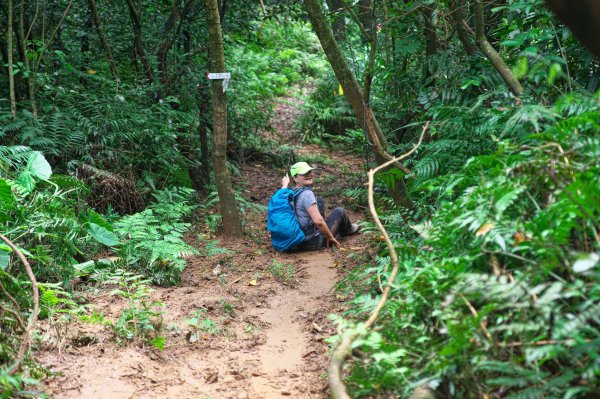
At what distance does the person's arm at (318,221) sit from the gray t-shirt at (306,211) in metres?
0.06

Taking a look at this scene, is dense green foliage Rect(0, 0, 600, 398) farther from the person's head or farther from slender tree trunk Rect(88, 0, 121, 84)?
the person's head

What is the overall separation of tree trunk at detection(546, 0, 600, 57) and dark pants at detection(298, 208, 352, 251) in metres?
5.85

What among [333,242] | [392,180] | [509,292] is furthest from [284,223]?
[509,292]

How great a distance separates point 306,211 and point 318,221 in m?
0.28

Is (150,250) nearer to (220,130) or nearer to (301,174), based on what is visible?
(220,130)

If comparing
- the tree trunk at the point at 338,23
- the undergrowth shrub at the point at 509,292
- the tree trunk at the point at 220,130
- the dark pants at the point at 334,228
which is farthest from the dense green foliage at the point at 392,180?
the dark pants at the point at 334,228

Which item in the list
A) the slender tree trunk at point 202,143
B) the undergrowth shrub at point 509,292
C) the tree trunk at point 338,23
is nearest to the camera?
the undergrowth shrub at point 509,292

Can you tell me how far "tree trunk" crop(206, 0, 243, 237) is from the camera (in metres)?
7.34

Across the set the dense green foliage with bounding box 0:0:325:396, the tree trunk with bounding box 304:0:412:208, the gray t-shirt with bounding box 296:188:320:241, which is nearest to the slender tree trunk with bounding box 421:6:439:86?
the tree trunk with bounding box 304:0:412:208

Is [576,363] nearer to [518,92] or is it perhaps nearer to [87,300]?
[518,92]

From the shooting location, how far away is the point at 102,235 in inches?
244

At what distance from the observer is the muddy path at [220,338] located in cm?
400

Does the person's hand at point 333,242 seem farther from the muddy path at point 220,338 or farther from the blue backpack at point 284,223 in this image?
the blue backpack at point 284,223

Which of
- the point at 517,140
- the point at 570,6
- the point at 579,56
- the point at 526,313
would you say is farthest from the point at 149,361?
the point at 579,56
